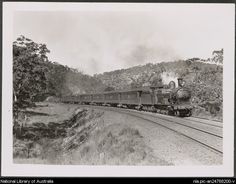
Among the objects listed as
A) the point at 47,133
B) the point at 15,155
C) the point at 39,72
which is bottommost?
the point at 15,155

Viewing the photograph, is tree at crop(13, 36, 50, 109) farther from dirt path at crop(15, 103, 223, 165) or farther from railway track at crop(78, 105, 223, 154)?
railway track at crop(78, 105, 223, 154)

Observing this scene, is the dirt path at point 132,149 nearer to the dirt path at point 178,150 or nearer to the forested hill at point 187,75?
the dirt path at point 178,150

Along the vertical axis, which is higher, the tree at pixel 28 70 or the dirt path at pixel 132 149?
the tree at pixel 28 70

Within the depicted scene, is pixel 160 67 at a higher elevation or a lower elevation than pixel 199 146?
higher

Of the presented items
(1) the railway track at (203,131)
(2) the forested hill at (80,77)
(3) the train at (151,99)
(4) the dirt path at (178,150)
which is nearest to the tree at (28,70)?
(2) the forested hill at (80,77)

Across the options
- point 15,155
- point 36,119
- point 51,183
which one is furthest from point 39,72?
point 51,183

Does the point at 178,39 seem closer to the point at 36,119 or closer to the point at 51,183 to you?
the point at 36,119
